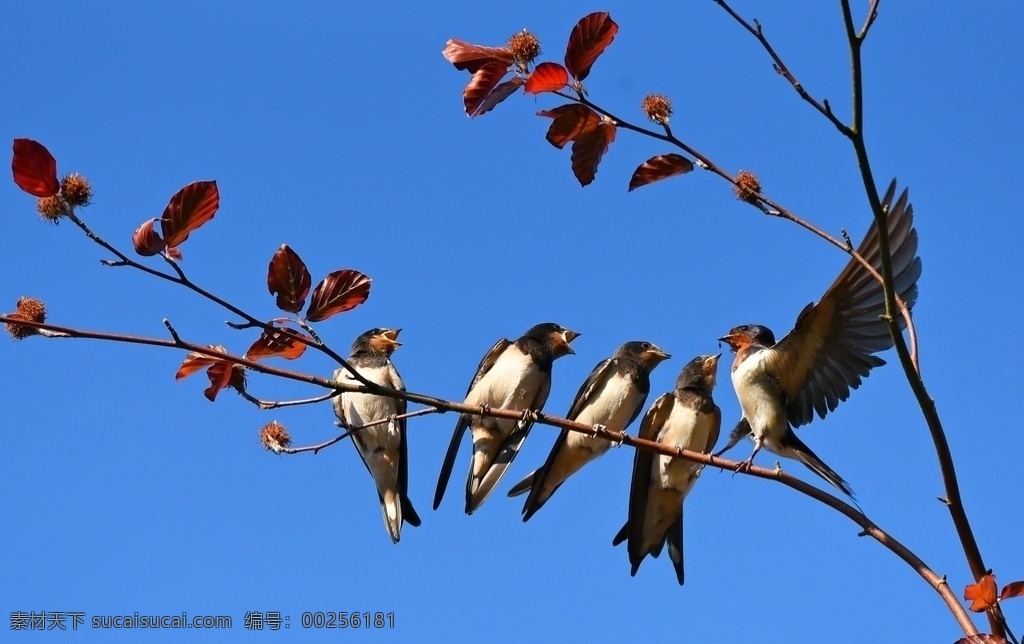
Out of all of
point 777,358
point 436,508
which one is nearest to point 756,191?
point 777,358

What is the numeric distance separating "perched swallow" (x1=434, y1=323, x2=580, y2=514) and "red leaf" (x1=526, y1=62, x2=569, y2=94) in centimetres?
295

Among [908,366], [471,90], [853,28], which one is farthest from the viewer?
[471,90]

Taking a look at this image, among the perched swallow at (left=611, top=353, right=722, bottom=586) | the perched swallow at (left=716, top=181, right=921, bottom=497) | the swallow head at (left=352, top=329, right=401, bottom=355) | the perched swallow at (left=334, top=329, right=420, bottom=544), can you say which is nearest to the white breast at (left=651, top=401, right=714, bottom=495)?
the perched swallow at (left=611, top=353, right=722, bottom=586)

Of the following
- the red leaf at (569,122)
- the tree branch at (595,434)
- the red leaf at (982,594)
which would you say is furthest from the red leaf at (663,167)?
the red leaf at (982,594)

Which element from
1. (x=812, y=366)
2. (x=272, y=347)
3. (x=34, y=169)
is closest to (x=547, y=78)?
(x=272, y=347)

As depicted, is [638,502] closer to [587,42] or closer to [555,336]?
[555,336]

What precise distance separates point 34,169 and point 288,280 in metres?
0.69

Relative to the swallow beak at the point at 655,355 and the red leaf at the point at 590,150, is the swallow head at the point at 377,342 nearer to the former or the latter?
the swallow beak at the point at 655,355

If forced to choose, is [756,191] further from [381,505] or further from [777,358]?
[381,505]

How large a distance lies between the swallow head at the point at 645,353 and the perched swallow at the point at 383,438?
1.35 meters

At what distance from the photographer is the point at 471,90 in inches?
108

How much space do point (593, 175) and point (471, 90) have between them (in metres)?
0.40

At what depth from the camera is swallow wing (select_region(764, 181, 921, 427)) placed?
4.61 m

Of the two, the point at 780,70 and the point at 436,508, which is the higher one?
the point at 436,508
